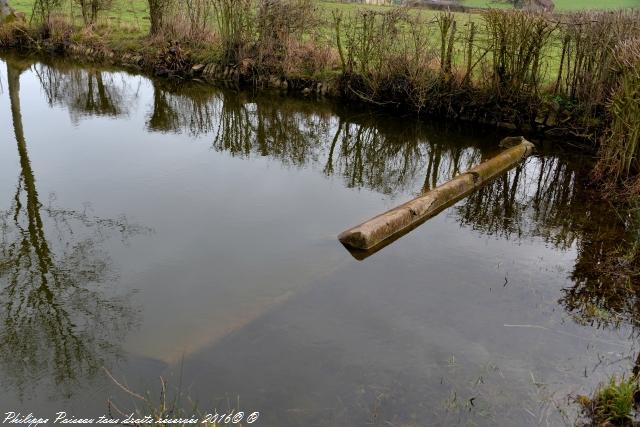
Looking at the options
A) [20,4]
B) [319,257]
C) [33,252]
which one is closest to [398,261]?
[319,257]

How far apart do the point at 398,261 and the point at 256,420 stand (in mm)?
3932

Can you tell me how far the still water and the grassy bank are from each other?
2.06 metres

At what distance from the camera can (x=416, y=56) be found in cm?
1717

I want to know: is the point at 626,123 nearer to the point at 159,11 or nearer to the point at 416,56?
the point at 416,56

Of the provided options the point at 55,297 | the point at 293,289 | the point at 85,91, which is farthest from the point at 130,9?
the point at 293,289

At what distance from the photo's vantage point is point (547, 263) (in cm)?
909

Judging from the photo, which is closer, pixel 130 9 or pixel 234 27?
pixel 234 27

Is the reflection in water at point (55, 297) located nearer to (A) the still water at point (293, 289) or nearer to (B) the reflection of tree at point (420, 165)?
(A) the still water at point (293, 289)

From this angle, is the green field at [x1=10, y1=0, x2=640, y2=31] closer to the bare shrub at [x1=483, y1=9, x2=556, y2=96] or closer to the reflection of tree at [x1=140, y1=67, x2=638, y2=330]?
the reflection of tree at [x1=140, y1=67, x2=638, y2=330]

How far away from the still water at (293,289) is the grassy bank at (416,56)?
6.76 feet

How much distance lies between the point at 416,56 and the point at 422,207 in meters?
8.33

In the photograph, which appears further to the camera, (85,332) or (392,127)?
(392,127)

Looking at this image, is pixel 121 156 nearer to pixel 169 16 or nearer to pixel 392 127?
pixel 392 127

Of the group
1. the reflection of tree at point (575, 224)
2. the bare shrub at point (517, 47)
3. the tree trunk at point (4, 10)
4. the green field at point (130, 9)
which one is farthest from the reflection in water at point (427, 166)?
the tree trunk at point (4, 10)
